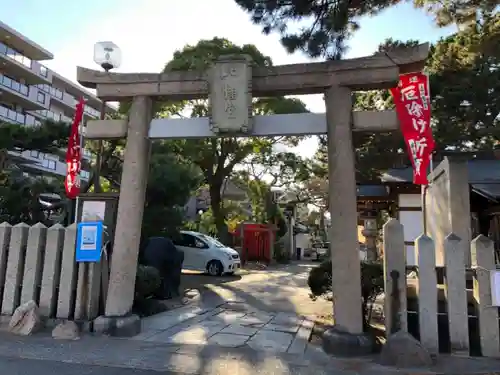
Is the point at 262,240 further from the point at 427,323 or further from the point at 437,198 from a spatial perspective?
the point at 427,323

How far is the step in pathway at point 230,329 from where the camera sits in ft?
20.1

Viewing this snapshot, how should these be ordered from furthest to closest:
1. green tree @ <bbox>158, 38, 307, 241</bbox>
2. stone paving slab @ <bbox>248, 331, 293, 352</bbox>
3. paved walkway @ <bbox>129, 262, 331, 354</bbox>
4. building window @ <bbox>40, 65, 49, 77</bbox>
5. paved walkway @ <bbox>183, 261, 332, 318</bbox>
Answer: building window @ <bbox>40, 65, 49, 77</bbox>
green tree @ <bbox>158, 38, 307, 241</bbox>
paved walkway @ <bbox>183, 261, 332, 318</bbox>
paved walkway @ <bbox>129, 262, 331, 354</bbox>
stone paving slab @ <bbox>248, 331, 293, 352</bbox>

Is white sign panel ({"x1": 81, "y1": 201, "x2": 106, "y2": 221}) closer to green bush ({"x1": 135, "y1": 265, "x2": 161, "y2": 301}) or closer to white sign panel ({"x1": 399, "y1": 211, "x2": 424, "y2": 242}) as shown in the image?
green bush ({"x1": 135, "y1": 265, "x2": 161, "y2": 301})

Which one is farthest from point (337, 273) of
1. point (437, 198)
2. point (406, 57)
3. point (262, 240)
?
point (262, 240)

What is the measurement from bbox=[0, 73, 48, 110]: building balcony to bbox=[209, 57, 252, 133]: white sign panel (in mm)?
27131

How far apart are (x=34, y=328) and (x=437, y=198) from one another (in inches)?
313

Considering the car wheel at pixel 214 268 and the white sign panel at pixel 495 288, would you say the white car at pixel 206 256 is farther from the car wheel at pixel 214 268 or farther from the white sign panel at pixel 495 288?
the white sign panel at pixel 495 288

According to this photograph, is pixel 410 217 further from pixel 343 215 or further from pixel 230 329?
pixel 230 329

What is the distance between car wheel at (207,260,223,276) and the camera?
A: 1611cm

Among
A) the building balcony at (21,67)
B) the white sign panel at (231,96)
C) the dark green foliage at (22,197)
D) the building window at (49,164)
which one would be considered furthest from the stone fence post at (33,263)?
the building window at (49,164)

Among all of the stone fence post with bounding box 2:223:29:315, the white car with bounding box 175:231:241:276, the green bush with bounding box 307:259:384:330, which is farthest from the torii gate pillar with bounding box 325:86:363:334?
the white car with bounding box 175:231:241:276

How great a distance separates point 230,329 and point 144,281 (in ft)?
6.71

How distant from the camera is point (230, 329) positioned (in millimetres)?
7078

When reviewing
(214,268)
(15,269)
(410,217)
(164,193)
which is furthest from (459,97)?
(15,269)
